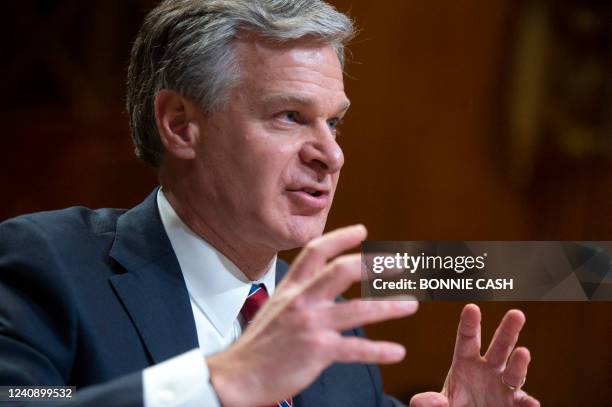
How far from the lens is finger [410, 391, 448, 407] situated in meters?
1.61

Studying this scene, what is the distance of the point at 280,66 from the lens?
1.62 m

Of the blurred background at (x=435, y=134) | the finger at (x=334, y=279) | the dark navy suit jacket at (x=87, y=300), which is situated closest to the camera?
the finger at (x=334, y=279)

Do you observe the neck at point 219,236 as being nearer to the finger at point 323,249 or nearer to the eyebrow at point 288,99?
the eyebrow at point 288,99

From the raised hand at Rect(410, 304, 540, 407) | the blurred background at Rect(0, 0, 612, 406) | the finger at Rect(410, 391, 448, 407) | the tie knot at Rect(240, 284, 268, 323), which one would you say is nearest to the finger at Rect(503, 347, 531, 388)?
the raised hand at Rect(410, 304, 540, 407)

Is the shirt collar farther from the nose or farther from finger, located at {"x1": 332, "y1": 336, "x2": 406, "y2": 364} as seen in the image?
finger, located at {"x1": 332, "y1": 336, "x2": 406, "y2": 364}

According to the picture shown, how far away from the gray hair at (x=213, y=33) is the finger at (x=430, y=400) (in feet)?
2.31

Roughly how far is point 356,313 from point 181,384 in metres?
0.25

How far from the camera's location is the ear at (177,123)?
167 centimetres

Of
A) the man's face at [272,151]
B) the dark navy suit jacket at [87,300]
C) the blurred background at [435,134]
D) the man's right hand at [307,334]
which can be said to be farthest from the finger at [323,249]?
the blurred background at [435,134]

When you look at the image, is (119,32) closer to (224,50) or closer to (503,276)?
(224,50)

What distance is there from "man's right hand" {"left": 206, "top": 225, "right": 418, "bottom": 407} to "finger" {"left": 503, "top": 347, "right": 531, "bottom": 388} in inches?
22.8

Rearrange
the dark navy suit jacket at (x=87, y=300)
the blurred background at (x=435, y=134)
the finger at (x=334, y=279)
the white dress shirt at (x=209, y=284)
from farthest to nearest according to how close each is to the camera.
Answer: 1. the blurred background at (x=435, y=134)
2. the white dress shirt at (x=209, y=284)
3. the dark navy suit jacket at (x=87, y=300)
4. the finger at (x=334, y=279)

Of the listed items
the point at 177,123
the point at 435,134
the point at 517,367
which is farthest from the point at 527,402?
the point at 435,134

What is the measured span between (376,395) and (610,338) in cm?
121
